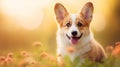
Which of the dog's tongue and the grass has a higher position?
the dog's tongue

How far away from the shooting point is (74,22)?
238 cm

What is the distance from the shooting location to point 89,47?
245 cm

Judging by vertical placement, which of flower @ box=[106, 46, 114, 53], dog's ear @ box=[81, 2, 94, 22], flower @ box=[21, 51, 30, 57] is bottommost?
flower @ box=[106, 46, 114, 53]

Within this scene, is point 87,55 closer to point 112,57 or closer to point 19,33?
point 112,57

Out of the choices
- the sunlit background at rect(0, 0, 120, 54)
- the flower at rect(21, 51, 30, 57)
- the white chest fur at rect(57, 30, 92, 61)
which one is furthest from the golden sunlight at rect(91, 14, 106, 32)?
the flower at rect(21, 51, 30, 57)

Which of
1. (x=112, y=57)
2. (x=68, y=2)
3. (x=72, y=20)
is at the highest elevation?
(x=68, y=2)

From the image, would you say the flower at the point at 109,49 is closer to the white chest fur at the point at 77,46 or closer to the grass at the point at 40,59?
the grass at the point at 40,59

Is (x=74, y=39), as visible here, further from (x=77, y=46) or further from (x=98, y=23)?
(x=98, y=23)

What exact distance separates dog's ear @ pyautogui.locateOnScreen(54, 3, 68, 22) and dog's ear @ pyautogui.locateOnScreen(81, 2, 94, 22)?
0.10m

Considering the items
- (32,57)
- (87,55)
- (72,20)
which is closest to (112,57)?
(87,55)

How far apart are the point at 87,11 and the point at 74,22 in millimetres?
108

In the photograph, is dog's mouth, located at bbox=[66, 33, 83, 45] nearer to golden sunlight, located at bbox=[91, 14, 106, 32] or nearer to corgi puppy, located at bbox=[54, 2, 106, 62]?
corgi puppy, located at bbox=[54, 2, 106, 62]

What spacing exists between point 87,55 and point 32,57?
306 mm

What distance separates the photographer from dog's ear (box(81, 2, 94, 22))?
2.42m
